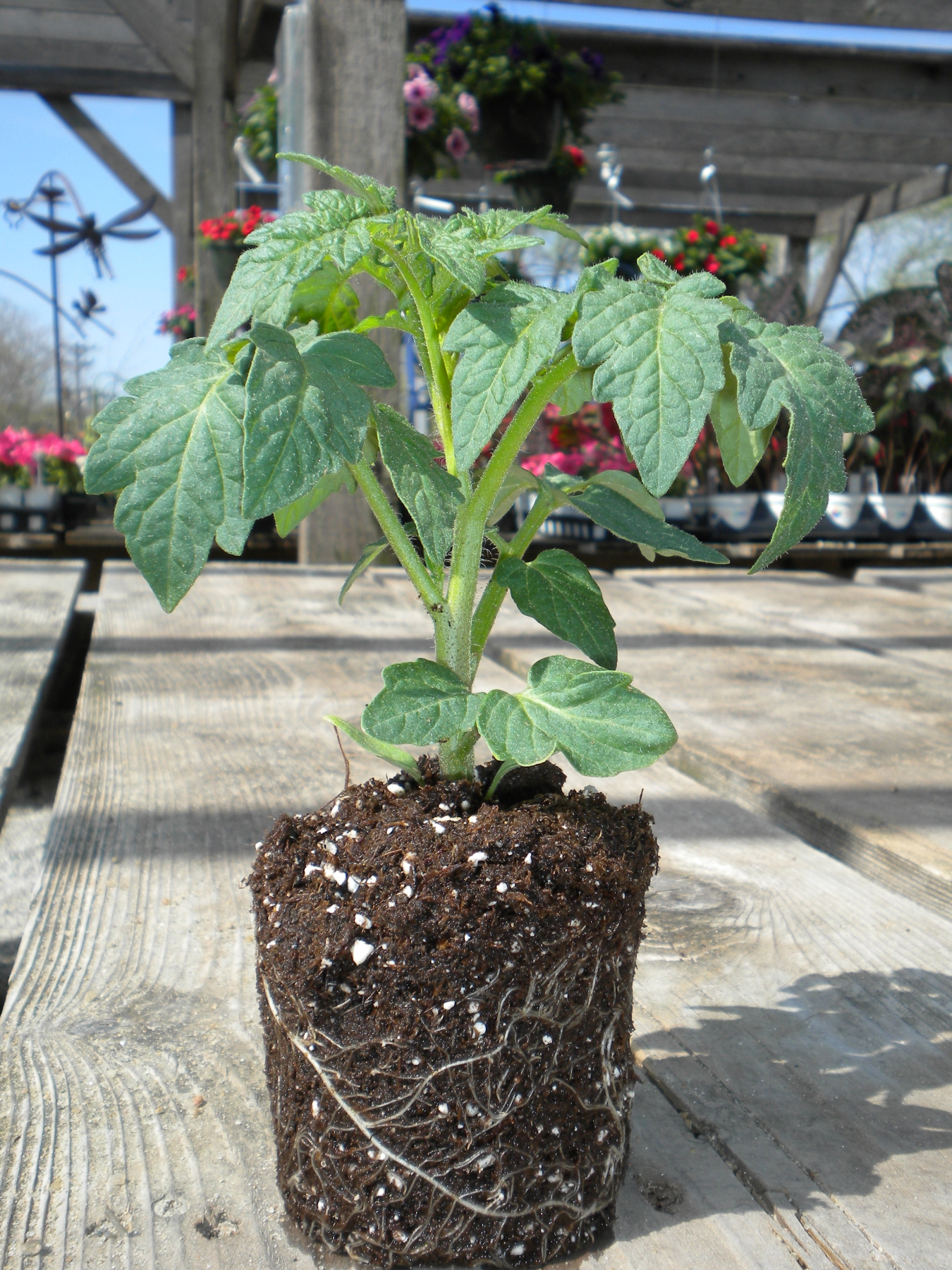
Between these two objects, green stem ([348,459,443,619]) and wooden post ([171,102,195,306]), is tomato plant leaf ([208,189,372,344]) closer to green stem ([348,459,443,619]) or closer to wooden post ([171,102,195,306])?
green stem ([348,459,443,619])

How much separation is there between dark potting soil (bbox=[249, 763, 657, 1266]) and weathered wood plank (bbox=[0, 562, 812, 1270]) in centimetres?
5

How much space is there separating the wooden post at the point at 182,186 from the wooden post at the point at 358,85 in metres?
3.77

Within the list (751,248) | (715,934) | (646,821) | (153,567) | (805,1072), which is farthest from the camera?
(751,248)

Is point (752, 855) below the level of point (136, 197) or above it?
below

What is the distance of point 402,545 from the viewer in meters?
0.62

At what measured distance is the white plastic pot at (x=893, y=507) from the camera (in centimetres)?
447

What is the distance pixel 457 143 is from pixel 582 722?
148 inches

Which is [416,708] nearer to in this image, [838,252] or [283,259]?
[283,259]

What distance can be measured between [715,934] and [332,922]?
514mm

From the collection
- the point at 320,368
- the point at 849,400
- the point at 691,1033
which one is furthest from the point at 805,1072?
the point at 320,368

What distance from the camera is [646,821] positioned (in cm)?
63

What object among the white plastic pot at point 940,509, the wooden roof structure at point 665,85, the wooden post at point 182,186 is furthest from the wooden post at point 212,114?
the white plastic pot at point 940,509

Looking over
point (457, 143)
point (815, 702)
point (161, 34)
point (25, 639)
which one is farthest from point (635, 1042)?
point (161, 34)

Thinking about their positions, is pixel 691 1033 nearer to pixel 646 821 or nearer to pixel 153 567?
pixel 646 821
